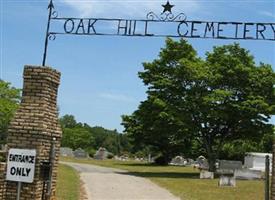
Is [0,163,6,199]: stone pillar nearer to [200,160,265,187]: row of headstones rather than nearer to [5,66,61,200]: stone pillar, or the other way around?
[5,66,61,200]: stone pillar

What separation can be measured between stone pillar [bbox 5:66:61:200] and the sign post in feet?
1.60

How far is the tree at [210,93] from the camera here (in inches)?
1553

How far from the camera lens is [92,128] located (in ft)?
514

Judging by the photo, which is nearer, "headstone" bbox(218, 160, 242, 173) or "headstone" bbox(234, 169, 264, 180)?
"headstone" bbox(234, 169, 264, 180)

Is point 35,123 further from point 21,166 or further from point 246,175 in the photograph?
point 246,175

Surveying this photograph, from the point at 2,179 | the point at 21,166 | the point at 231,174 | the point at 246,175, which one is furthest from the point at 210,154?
the point at 21,166

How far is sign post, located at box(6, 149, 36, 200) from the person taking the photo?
10031 millimetres

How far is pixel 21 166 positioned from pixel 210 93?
30799 mm

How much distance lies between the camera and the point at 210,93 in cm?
3997

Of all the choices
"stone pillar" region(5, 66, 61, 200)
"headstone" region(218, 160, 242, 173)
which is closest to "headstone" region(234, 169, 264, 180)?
"headstone" region(218, 160, 242, 173)

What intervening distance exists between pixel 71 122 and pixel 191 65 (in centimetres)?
11530

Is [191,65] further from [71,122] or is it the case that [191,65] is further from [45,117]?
Answer: [71,122]

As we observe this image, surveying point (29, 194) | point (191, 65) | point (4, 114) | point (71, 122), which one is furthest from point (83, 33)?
point (71, 122)

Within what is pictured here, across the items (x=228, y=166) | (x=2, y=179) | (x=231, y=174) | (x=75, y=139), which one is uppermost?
(x=75, y=139)
